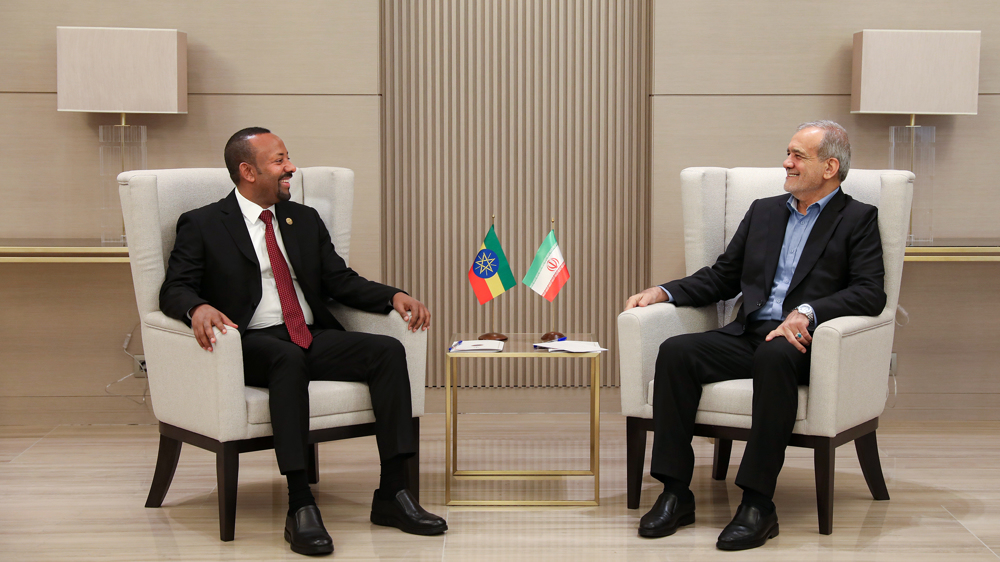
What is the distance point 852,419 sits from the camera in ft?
9.87

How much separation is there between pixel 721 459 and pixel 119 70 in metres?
2.95

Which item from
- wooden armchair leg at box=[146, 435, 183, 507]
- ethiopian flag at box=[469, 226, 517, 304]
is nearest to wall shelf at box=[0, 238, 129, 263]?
wooden armchair leg at box=[146, 435, 183, 507]

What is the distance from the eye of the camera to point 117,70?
12.9 feet

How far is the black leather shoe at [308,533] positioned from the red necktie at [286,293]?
583mm

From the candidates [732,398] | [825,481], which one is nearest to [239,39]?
[732,398]

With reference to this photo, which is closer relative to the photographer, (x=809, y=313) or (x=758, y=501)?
(x=758, y=501)

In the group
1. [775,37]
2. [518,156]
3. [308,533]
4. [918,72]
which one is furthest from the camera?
[518,156]

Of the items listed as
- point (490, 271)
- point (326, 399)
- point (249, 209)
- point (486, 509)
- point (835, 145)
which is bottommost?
point (486, 509)

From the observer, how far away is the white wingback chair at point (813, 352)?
2914 millimetres

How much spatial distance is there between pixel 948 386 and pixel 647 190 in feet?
5.71

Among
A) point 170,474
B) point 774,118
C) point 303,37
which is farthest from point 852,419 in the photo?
point 303,37

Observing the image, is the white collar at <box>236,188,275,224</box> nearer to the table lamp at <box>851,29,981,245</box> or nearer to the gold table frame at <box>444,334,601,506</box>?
the gold table frame at <box>444,334,601,506</box>

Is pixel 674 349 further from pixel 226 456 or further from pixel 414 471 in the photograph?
pixel 226 456

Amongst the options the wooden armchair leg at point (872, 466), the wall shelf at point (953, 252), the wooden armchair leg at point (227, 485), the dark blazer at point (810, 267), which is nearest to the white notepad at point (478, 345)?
the dark blazer at point (810, 267)
